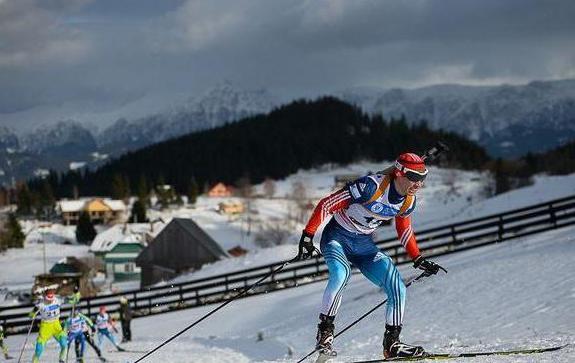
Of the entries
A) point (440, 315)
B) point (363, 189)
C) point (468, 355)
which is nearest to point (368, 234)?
point (363, 189)

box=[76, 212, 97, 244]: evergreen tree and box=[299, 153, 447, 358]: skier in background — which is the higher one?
box=[299, 153, 447, 358]: skier in background

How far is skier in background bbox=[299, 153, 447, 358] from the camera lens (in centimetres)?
665

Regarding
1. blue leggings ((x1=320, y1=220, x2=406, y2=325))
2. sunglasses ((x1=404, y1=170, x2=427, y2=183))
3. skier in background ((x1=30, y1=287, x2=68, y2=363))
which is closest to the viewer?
sunglasses ((x1=404, y1=170, x2=427, y2=183))

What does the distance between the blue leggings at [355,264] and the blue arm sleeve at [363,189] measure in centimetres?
46

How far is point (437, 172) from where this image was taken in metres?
172

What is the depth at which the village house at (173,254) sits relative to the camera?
175ft

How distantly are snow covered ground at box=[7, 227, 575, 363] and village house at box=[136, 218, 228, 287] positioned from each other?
28.1m

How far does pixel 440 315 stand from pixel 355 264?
931 cm

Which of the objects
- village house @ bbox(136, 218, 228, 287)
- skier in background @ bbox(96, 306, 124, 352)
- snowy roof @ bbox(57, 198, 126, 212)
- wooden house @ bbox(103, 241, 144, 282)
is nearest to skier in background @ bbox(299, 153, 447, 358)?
skier in background @ bbox(96, 306, 124, 352)

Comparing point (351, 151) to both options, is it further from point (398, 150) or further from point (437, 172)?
point (437, 172)

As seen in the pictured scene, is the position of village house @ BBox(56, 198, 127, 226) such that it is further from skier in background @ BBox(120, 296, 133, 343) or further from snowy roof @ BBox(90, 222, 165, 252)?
skier in background @ BBox(120, 296, 133, 343)

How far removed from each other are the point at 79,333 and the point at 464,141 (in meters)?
189

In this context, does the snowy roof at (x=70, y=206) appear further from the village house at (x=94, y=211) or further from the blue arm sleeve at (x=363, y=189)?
the blue arm sleeve at (x=363, y=189)

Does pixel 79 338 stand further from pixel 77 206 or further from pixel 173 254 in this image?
pixel 77 206
